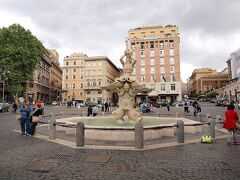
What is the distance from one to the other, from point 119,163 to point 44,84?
77557 mm

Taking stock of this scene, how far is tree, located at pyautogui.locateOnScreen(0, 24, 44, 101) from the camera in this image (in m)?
44.5

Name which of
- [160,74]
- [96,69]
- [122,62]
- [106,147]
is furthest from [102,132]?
[96,69]

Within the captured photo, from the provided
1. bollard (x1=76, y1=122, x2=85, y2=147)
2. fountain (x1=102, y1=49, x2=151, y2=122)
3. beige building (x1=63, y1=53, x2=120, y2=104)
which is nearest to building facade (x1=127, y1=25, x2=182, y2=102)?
beige building (x1=63, y1=53, x2=120, y2=104)

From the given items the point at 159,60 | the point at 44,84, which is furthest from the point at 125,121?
the point at 44,84

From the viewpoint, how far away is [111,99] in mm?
93812

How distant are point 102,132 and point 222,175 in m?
5.56

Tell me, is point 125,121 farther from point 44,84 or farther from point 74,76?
point 74,76

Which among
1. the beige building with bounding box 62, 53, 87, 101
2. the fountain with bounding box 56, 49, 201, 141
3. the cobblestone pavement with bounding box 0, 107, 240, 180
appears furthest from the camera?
the beige building with bounding box 62, 53, 87, 101

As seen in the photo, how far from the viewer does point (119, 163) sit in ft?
22.2

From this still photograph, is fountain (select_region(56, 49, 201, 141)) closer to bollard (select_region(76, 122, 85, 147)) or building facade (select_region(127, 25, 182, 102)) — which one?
bollard (select_region(76, 122, 85, 147))

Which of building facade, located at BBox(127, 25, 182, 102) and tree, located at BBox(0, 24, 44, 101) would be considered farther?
building facade, located at BBox(127, 25, 182, 102)

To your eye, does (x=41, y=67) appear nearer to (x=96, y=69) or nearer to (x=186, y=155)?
(x=96, y=69)

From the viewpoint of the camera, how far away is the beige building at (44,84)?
226 ft

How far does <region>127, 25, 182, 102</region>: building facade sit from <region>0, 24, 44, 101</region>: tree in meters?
33.7
